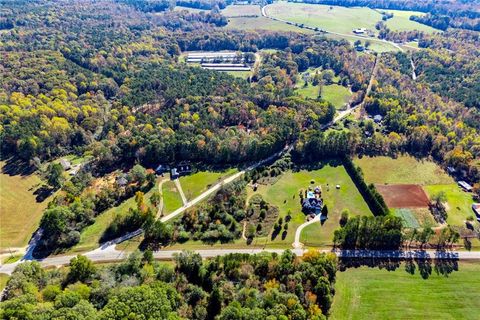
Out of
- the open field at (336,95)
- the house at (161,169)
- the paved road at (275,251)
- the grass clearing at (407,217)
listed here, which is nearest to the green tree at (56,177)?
the house at (161,169)

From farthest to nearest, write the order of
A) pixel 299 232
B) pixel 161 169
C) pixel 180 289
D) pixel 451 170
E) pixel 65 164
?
pixel 65 164
pixel 161 169
pixel 451 170
pixel 299 232
pixel 180 289

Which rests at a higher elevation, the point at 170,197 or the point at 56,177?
the point at 56,177

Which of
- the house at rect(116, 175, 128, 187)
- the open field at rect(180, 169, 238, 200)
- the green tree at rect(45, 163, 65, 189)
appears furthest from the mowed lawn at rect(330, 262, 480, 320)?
the green tree at rect(45, 163, 65, 189)

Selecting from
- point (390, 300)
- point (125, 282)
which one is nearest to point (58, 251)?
point (125, 282)

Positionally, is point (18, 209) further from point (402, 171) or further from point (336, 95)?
point (336, 95)

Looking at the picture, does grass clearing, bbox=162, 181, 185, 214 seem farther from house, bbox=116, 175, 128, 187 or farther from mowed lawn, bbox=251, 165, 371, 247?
mowed lawn, bbox=251, 165, 371, 247

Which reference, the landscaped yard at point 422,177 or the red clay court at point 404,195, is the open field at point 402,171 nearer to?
the landscaped yard at point 422,177

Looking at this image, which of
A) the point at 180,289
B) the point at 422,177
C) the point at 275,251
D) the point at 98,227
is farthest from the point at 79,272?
the point at 422,177

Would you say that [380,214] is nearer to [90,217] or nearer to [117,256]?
[117,256]
